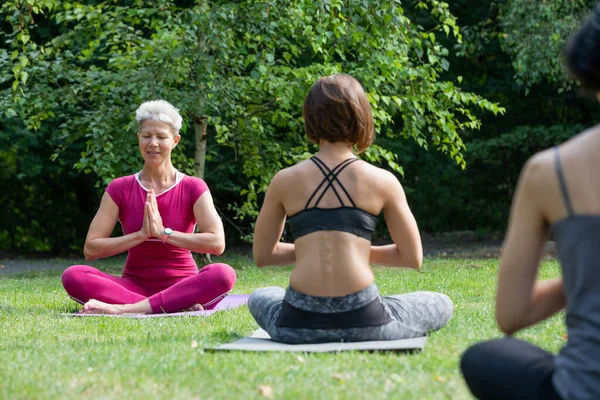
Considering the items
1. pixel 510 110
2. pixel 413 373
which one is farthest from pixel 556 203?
pixel 510 110

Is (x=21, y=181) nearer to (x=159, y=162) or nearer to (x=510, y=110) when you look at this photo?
(x=510, y=110)

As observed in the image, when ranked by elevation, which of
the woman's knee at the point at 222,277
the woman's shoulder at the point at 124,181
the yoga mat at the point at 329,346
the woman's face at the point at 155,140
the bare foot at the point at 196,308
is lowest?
the bare foot at the point at 196,308

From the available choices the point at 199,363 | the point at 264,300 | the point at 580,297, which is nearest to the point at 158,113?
the point at 264,300

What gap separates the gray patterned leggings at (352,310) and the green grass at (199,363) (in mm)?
129

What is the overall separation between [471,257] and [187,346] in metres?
9.35

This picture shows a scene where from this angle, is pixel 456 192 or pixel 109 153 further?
pixel 456 192

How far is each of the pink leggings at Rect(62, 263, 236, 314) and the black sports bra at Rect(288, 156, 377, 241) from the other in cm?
230

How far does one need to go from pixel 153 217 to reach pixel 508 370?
3.76m

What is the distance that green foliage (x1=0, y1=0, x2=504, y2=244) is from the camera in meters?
10.1

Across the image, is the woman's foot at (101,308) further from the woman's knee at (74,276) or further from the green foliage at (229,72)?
the green foliage at (229,72)

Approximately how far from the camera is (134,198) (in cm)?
636

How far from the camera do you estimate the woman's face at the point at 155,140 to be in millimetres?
6250

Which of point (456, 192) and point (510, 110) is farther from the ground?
point (510, 110)

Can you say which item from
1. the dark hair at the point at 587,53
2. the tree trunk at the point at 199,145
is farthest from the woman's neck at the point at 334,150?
the tree trunk at the point at 199,145
